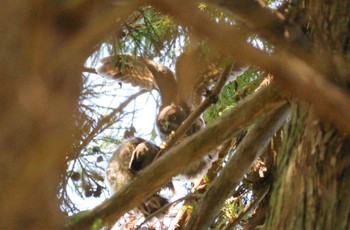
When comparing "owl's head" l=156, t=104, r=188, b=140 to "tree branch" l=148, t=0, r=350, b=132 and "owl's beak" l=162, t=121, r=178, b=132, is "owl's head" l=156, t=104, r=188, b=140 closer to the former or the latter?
"owl's beak" l=162, t=121, r=178, b=132

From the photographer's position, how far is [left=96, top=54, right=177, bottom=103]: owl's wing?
4696 millimetres

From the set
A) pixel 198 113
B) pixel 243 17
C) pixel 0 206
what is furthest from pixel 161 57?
pixel 0 206

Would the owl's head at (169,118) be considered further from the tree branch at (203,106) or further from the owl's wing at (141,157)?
the tree branch at (203,106)

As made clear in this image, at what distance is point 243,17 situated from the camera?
2.60 m

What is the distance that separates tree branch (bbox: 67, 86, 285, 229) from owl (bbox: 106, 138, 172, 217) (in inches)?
64.6

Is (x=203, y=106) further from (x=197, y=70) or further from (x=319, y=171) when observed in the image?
(x=319, y=171)

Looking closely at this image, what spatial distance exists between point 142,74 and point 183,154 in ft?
7.31

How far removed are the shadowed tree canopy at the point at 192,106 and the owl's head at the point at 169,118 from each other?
0.33 ft

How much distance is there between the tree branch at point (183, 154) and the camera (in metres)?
2.72

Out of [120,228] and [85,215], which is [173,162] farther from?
[120,228]

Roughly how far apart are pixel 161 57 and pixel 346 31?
1891 millimetres

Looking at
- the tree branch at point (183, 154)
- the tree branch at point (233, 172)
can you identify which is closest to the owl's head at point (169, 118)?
the tree branch at point (233, 172)

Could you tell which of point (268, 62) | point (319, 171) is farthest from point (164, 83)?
point (268, 62)

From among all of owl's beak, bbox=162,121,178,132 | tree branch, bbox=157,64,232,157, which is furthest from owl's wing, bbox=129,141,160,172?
tree branch, bbox=157,64,232,157
